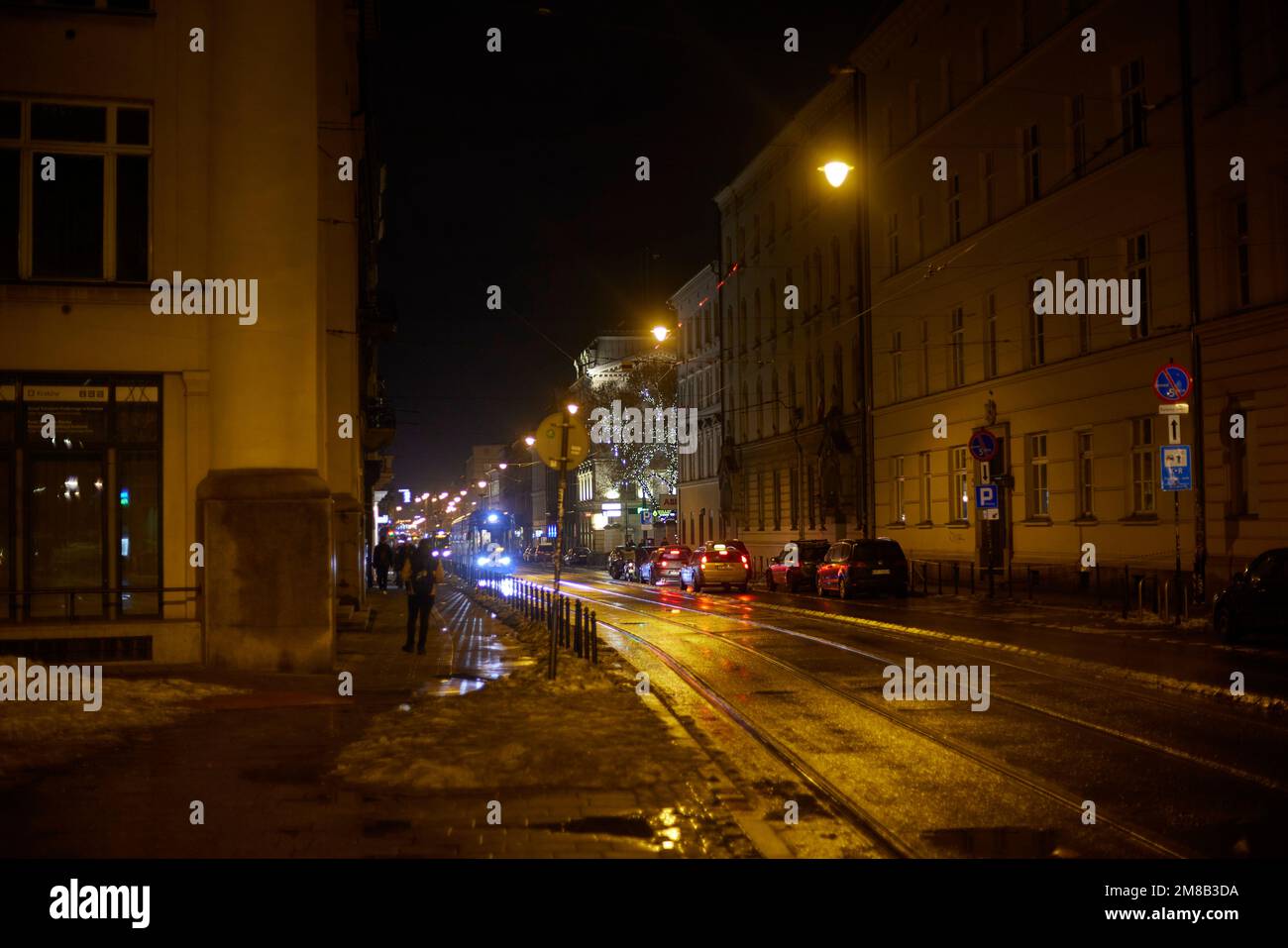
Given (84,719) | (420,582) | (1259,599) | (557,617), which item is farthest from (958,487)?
(84,719)

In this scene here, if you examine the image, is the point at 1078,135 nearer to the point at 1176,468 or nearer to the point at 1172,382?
the point at 1172,382

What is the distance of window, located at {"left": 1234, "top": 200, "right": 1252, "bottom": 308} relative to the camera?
26.6m

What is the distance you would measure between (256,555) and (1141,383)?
2270 centimetres

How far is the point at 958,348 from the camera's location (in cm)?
4041

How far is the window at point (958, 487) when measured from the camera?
40.0m

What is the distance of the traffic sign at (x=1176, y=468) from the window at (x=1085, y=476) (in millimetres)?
10280

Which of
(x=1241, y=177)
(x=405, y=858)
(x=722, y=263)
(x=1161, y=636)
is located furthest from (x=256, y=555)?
(x=722, y=263)

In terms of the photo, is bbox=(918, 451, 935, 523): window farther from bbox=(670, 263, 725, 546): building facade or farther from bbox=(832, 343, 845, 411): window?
bbox=(670, 263, 725, 546): building facade

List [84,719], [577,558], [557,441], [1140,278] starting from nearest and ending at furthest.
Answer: [84,719] < [557,441] < [1140,278] < [577,558]

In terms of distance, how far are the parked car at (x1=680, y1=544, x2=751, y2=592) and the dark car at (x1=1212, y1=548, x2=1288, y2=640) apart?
Answer: 24.1m

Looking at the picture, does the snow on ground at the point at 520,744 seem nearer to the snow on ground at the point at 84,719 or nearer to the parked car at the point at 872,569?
the snow on ground at the point at 84,719

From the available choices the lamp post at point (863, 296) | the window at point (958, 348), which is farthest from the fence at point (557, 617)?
the window at point (958, 348)

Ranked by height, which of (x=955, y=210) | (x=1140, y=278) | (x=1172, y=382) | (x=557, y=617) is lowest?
(x=557, y=617)

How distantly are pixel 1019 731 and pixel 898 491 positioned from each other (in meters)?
34.1
